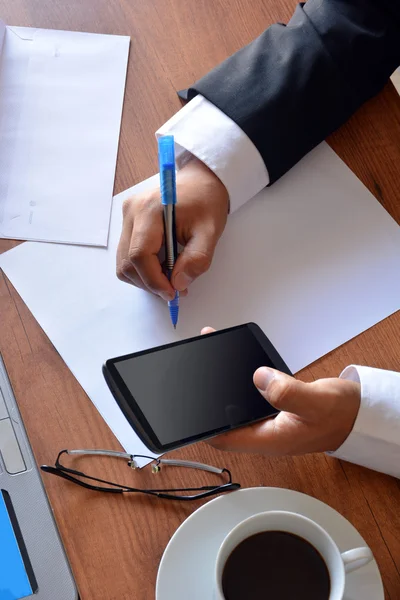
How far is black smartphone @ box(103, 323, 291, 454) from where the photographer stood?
0.64 m

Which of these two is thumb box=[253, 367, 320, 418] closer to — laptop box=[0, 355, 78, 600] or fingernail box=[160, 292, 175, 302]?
fingernail box=[160, 292, 175, 302]

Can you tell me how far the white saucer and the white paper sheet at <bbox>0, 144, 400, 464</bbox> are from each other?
121 millimetres

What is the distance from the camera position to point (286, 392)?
605mm

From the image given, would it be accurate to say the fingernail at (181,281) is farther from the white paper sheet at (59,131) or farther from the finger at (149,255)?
the white paper sheet at (59,131)

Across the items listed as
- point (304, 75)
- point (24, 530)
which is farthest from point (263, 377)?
point (304, 75)

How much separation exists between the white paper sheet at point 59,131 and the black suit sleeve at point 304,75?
136 mm

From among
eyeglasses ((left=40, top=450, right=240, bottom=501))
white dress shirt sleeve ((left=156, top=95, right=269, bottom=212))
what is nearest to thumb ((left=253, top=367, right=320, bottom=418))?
eyeglasses ((left=40, top=450, right=240, bottom=501))

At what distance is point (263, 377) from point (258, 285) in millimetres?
162

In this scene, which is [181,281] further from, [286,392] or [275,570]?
[275,570]

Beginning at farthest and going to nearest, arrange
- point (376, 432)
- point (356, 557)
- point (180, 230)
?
point (180, 230), point (376, 432), point (356, 557)

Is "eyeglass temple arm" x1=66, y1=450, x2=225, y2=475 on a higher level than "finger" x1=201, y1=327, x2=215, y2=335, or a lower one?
lower

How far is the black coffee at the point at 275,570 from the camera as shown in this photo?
0.56m

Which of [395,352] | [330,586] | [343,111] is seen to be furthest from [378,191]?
[330,586]

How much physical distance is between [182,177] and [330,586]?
0.49 metres
